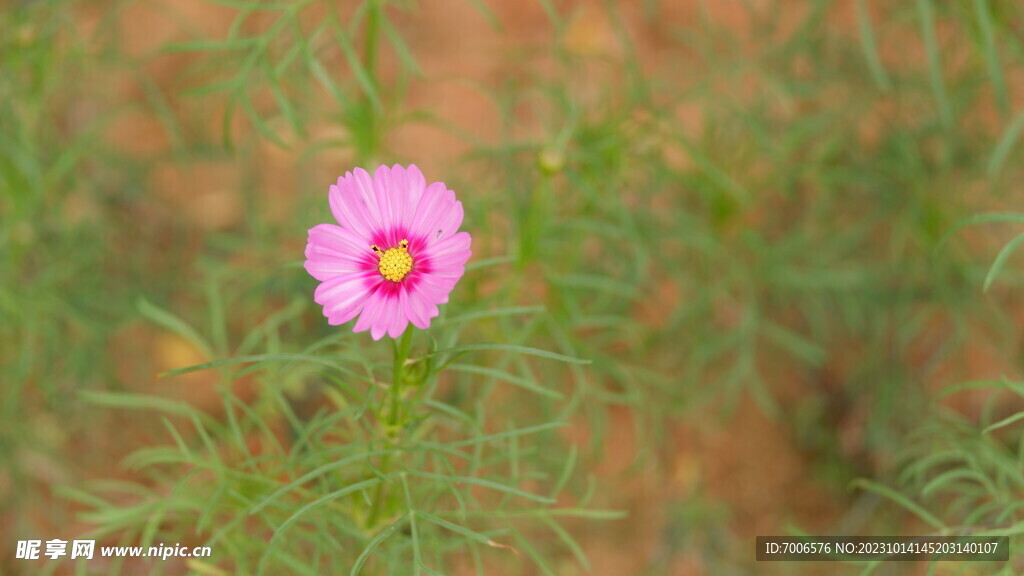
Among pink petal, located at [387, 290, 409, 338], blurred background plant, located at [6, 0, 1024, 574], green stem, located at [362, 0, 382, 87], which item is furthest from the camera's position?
blurred background plant, located at [6, 0, 1024, 574]

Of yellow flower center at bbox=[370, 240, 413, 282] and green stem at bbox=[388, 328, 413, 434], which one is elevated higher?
yellow flower center at bbox=[370, 240, 413, 282]

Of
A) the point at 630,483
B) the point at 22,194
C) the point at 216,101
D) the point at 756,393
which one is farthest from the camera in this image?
the point at 216,101

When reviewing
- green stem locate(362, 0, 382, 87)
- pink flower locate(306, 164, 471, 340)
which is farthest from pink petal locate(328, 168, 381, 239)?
green stem locate(362, 0, 382, 87)

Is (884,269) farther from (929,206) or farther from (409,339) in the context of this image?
(409,339)

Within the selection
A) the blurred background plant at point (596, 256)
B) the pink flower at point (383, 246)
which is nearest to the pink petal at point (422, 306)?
the pink flower at point (383, 246)

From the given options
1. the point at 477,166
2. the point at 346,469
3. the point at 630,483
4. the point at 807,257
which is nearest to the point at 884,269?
the point at 807,257

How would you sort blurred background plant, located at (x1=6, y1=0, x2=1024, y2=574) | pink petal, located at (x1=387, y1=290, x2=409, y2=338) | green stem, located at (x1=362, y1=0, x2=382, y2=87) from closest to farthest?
pink petal, located at (x1=387, y1=290, x2=409, y2=338)
green stem, located at (x1=362, y1=0, x2=382, y2=87)
blurred background plant, located at (x1=6, y1=0, x2=1024, y2=574)

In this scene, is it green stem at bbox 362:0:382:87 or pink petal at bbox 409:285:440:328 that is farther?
green stem at bbox 362:0:382:87

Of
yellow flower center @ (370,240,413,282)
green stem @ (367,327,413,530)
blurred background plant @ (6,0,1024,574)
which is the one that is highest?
blurred background plant @ (6,0,1024,574)

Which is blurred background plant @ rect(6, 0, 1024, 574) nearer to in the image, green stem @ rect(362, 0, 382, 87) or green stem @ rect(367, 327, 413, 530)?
green stem @ rect(362, 0, 382, 87)
